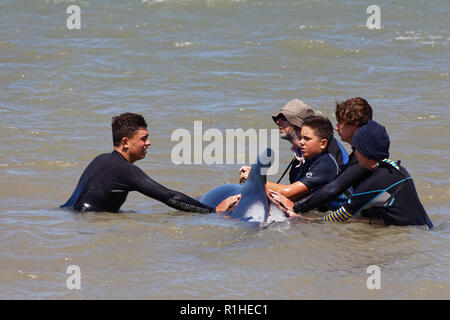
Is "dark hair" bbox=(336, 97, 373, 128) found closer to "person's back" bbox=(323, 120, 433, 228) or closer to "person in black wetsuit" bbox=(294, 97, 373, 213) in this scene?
"person in black wetsuit" bbox=(294, 97, 373, 213)

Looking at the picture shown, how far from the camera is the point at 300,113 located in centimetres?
685

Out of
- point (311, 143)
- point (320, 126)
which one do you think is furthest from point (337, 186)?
point (320, 126)

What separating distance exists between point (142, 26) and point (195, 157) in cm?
850

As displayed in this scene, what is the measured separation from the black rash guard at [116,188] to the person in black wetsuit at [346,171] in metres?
1.03

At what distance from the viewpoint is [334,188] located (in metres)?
6.27

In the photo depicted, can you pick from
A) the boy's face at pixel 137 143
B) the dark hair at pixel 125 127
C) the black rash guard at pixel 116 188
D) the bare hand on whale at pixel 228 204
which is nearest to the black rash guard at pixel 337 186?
the bare hand on whale at pixel 228 204

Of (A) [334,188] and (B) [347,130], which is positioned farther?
(B) [347,130]

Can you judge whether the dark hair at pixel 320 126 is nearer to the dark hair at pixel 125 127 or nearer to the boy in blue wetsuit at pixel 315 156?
the boy in blue wetsuit at pixel 315 156

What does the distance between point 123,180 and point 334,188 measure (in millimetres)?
1927

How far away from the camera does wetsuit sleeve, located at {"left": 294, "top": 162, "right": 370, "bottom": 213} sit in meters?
6.14

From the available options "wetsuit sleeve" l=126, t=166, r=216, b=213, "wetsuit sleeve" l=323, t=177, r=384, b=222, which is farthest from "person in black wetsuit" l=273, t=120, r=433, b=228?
"wetsuit sleeve" l=126, t=166, r=216, b=213

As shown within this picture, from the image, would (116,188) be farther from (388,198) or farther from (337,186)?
(388,198)
